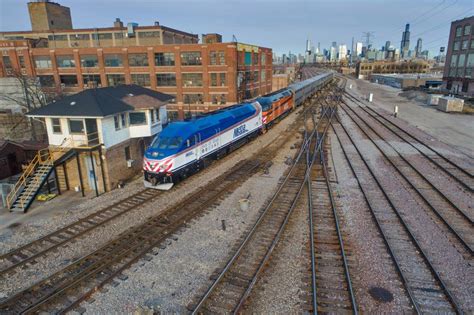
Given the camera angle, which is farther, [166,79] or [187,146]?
[166,79]

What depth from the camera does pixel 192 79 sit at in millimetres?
52125

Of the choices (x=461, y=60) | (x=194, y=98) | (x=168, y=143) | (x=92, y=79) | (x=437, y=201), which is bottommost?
(x=437, y=201)

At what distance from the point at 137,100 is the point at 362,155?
62.2ft

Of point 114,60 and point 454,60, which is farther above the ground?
point 114,60

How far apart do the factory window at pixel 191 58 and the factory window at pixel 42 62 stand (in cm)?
2792

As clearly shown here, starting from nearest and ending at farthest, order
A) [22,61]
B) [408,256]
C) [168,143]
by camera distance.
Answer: [408,256], [168,143], [22,61]

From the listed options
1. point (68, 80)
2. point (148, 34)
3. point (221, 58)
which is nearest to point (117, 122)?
point (221, 58)

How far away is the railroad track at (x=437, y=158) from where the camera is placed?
63.5ft

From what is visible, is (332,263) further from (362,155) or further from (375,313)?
(362,155)

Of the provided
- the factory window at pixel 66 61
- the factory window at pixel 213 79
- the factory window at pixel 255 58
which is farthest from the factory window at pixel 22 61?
the factory window at pixel 255 58

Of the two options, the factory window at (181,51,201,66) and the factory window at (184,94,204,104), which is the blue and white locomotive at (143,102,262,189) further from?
the factory window at (181,51,201,66)

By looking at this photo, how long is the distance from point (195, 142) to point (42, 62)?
181 ft

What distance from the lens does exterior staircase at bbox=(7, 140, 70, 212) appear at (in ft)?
57.5

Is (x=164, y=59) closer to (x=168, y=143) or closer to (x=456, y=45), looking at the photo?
(x=168, y=143)
